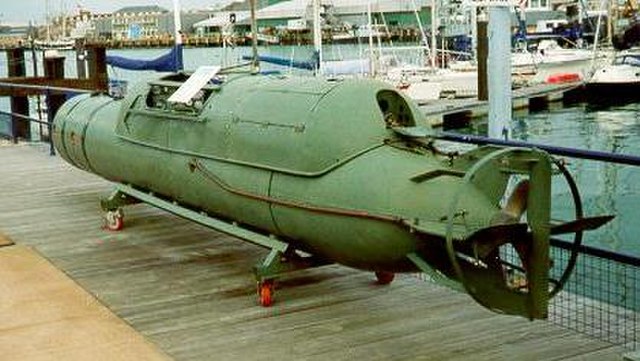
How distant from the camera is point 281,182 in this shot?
20.2ft

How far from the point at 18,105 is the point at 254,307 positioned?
1647 centimetres

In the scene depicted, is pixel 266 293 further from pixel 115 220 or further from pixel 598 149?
pixel 598 149

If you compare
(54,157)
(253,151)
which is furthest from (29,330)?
(54,157)

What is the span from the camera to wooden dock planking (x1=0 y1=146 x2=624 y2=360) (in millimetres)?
5469

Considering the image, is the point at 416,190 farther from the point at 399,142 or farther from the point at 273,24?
the point at 273,24

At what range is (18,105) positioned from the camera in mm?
21297

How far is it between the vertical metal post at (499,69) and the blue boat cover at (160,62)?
9184 mm

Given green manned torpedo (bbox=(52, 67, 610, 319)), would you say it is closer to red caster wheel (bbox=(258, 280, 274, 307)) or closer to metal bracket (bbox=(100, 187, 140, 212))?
red caster wheel (bbox=(258, 280, 274, 307))

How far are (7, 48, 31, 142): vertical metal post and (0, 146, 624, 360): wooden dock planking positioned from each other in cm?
847

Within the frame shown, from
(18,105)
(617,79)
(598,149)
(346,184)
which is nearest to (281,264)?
(346,184)

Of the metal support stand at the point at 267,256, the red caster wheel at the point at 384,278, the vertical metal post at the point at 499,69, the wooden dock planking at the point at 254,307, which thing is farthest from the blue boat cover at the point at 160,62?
the red caster wheel at the point at 384,278

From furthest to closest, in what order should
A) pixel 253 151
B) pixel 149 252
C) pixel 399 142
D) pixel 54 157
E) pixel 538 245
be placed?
pixel 54 157
pixel 149 252
pixel 253 151
pixel 399 142
pixel 538 245

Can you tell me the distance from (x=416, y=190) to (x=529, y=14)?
3881 inches

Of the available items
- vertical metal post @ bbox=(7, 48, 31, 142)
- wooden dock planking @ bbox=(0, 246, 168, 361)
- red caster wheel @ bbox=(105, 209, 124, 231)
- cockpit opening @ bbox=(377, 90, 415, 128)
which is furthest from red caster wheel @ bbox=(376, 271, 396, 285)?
vertical metal post @ bbox=(7, 48, 31, 142)
